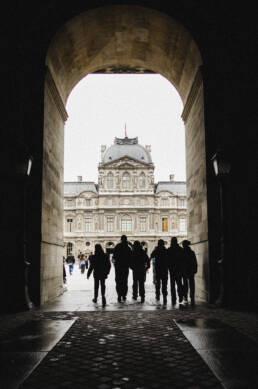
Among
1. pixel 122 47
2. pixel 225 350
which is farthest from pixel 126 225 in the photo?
pixel 225 350

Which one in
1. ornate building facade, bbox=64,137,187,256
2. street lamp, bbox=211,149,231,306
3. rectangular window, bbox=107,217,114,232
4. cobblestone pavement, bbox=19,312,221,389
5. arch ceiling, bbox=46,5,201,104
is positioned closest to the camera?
cobblestone pavement, bbox=19,312,221,389

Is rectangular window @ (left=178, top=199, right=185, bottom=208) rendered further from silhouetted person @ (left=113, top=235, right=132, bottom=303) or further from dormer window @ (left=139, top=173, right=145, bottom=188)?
silhouetted person @ (left=113, top=235, right=132, bottom=303)

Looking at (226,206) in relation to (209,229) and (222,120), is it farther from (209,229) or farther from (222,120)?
(222,120)

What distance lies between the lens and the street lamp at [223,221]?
6453 mm

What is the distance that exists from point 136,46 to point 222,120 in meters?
3.21

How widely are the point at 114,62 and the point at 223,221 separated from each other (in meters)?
5.31

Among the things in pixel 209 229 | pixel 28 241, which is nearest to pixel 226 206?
pixel 209 229

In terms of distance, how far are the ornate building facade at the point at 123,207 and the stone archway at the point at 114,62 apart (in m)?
45.8

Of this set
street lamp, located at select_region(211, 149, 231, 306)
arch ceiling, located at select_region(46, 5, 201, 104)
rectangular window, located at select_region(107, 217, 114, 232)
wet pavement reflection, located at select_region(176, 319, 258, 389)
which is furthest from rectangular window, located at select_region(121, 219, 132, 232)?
wet pavement reflection, located at select_region(176, 319, 258, 389)

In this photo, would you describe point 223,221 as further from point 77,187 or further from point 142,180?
point 77,187

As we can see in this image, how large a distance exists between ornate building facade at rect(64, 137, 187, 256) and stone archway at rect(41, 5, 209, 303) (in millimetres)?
45751

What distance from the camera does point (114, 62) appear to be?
988 centimetres

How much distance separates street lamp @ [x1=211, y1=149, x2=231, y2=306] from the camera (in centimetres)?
645

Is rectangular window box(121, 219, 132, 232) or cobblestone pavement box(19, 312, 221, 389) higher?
rectangular window box(121, 219, 132, 232)
